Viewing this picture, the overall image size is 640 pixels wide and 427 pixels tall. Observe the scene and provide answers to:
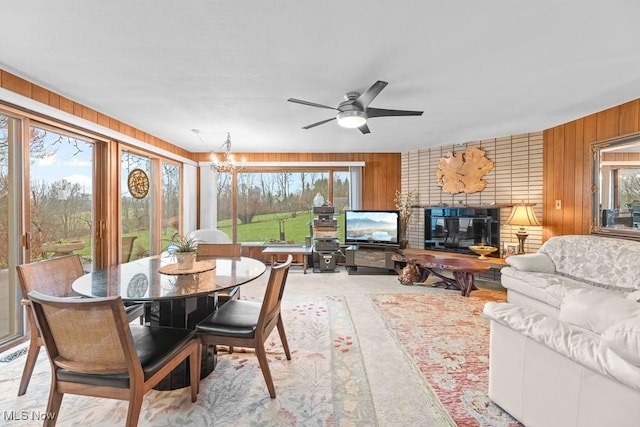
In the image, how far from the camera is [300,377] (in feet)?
6.84

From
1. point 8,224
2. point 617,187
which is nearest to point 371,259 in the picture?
point 617,187

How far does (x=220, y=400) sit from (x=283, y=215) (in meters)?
4.34

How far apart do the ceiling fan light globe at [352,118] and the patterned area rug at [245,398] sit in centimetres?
199

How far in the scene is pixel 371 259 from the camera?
5117 mm

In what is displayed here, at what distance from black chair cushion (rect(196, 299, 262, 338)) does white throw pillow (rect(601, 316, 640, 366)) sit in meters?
1.71

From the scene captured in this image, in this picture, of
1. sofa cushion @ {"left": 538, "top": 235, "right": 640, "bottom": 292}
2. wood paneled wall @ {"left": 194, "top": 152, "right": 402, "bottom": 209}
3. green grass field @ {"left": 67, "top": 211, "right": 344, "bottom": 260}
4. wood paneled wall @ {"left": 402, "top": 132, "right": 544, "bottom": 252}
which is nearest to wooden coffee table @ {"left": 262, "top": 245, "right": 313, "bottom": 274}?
green grass field @ {"left": 67, "top": 211, "right": 344, "bottom": 260}

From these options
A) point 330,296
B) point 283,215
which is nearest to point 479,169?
point 330,296

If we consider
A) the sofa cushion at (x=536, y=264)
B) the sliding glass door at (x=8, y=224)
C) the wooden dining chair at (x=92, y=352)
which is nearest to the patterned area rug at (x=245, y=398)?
the wooden dining chair at (x=92, y=352)

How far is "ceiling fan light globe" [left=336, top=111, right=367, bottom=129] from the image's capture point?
2.63 m

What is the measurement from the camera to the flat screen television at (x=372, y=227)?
5199 mm

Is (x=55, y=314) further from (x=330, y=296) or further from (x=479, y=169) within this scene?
(x=479, y=169)

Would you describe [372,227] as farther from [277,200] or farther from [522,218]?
[522,218]

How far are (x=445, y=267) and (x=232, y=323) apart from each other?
3056 millimetres

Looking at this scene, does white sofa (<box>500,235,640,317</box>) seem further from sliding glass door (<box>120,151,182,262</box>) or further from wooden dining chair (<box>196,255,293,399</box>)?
sliding glass door (<box>120,151,182,262</box>)
